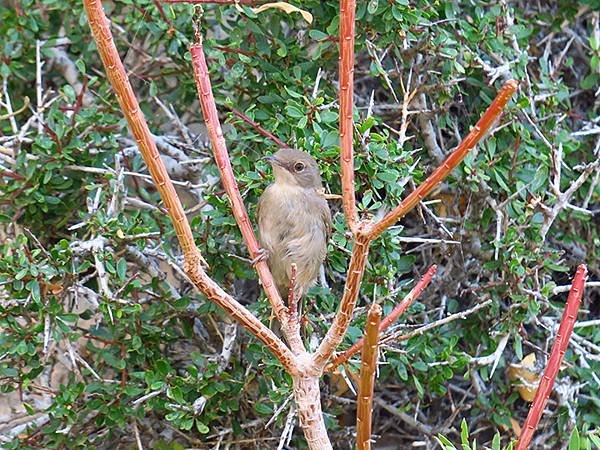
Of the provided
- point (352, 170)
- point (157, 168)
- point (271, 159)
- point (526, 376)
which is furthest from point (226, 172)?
point (526, 376)

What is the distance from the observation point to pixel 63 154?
12.4 feet

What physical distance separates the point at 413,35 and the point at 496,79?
0.57 m

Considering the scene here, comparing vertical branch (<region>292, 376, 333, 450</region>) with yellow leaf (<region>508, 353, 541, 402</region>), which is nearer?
vertical branch (<region>292, 376, 333, 450</region>)

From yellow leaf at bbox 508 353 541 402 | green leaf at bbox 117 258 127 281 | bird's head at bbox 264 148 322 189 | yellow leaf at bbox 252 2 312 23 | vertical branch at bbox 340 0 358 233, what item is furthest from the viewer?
yellow leaf at bbox 508 353 541 402

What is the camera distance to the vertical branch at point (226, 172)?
232cm

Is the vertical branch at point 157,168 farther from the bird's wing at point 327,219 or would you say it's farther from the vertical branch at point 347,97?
the bird's wing at point 327,219

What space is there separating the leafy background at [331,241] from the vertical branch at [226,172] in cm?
93

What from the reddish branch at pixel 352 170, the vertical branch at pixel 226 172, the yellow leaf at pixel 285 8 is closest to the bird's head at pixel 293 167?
the yellow leaf at pixel 285 8

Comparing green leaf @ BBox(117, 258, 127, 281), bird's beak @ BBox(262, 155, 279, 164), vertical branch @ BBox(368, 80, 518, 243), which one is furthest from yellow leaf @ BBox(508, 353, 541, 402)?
vertical branch @ BBox(368, 80, 518, 243)

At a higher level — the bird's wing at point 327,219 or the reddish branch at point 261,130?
the reddish branch at point 261,130

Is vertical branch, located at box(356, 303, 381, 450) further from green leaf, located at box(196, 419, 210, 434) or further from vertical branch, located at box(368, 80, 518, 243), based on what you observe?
green leaf, located at box(196, 419, 210, 434)

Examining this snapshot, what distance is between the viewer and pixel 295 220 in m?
3.68

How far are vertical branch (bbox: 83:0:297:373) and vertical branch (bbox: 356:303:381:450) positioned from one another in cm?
36

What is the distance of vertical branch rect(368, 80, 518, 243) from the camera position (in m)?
1.65
